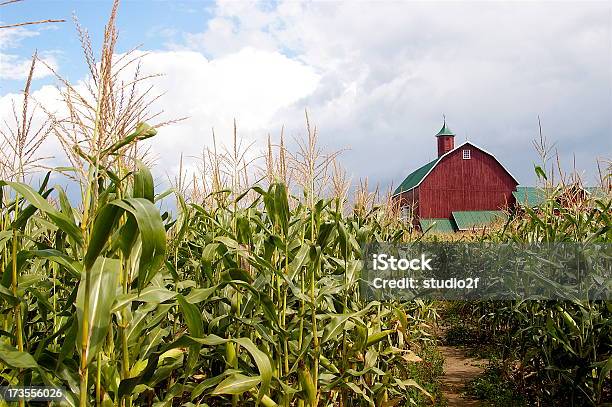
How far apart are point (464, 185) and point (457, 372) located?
2872 cm

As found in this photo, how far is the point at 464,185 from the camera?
3391cm

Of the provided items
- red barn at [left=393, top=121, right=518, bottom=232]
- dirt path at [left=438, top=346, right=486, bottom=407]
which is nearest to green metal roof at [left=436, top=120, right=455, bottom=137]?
red barn at [left=393, top=121, right=518, bottom=232]

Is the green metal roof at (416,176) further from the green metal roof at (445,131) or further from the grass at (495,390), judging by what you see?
the grass at (495,390)

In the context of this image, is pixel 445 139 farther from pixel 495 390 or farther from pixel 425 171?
pixel 495 390

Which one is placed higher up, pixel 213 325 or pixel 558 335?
pixel 213 325

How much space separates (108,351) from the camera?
2.17 meters

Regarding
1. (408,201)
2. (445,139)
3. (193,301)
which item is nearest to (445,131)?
(445,139)

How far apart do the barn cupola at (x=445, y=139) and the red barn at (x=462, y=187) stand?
5229 mm

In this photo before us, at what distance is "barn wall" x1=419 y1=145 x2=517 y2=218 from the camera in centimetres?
3344

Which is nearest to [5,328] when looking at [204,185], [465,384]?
[204,185]

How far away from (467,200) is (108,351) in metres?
33.8

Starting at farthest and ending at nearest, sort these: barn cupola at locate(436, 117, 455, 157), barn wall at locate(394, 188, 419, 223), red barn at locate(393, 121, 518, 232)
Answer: barn cupola at locate(436, 117, 455, 157)
red barn at locate(393, 121, 518, 232)
barn wall at locate(394, 188, 419, 223)

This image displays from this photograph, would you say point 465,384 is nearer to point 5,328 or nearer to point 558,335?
point 558,335

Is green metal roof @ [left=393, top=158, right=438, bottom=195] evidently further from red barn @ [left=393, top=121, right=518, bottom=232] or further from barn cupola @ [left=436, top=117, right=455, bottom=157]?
barn cupola @ [left=436, top=117, right=455, bottom=157]
